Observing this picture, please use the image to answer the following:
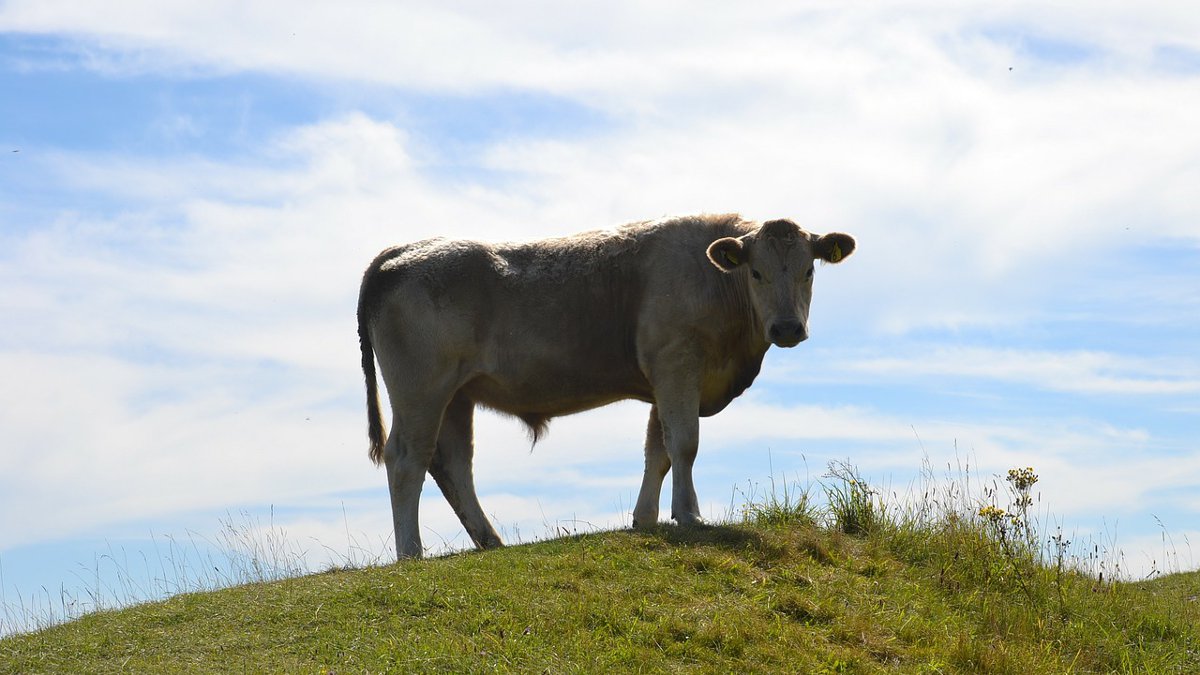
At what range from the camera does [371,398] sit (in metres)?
15.6

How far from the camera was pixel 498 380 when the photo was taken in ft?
47.6

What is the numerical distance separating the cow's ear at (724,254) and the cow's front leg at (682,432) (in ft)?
3.83

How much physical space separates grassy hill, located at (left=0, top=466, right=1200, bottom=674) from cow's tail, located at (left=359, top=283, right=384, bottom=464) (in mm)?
2831

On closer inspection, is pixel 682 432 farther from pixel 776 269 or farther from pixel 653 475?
pixel 776 269

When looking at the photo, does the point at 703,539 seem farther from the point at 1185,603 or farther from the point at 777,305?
the point at 1185,603

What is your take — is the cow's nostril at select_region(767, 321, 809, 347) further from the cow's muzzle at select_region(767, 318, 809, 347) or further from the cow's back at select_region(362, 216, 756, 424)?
the cow's back at select_region(362, 216, 756, 424)

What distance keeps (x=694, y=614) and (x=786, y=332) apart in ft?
11.8

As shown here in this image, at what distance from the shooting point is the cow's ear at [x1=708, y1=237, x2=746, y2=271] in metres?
13.7

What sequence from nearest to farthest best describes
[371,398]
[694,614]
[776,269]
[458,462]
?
[694,614] → [776,269] → [458,462] → [371,398]

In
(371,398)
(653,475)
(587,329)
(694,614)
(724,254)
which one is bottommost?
(694,614)

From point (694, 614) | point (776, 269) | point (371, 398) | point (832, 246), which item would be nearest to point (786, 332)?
point (776, 269)

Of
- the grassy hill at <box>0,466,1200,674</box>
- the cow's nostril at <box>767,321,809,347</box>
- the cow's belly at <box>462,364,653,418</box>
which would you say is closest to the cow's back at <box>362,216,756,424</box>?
the cow's belly at <box>462,364,653,418</box>

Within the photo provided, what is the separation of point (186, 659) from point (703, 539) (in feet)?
16.4

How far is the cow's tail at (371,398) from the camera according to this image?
15.4m
